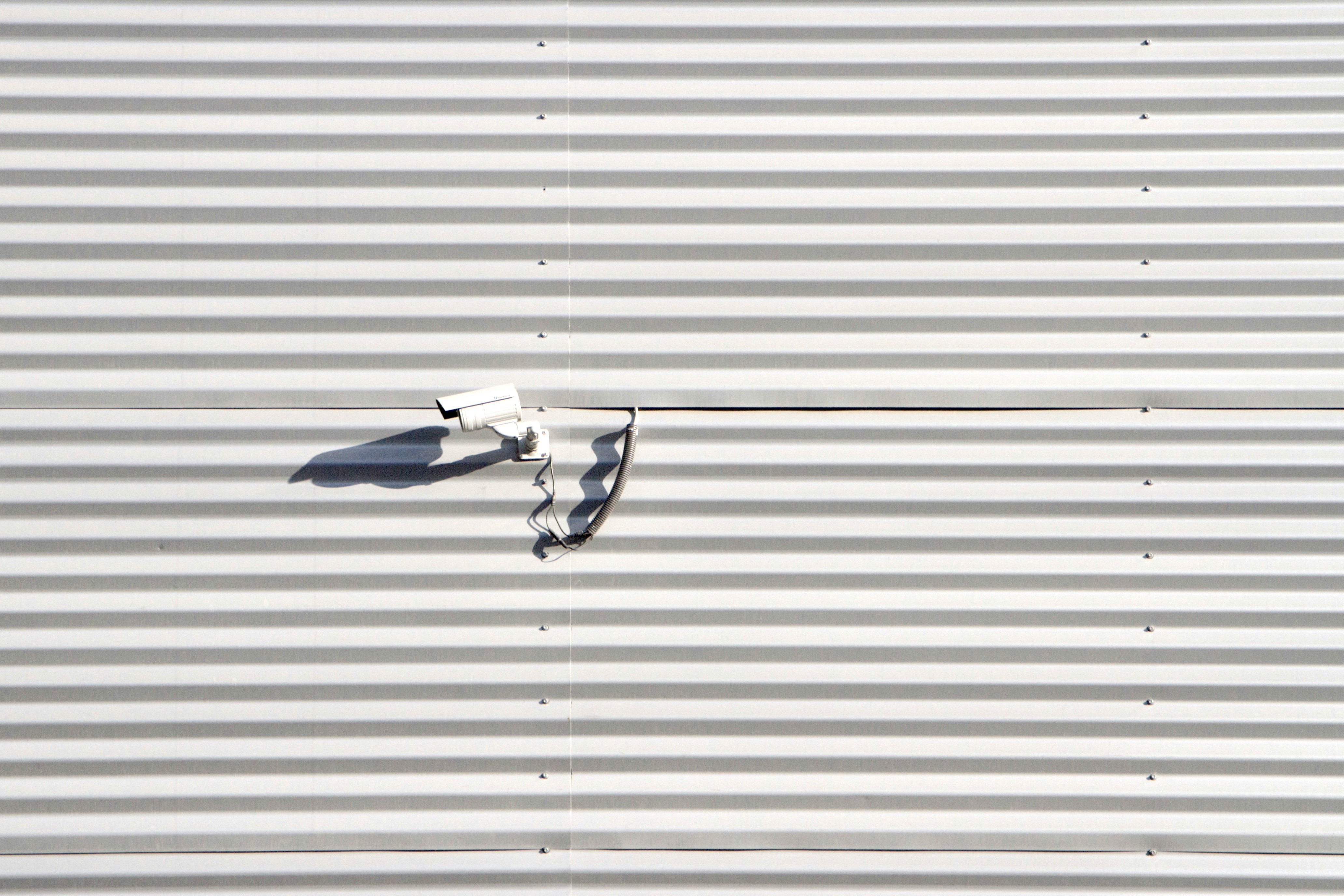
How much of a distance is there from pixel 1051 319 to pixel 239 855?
3.67 m

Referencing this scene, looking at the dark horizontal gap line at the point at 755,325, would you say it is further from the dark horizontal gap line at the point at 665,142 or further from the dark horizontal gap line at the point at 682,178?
Answer: the dark horizontal gap line at the point at 665,142

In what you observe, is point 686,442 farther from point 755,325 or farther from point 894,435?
point 894,435

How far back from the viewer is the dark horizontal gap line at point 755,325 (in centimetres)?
341

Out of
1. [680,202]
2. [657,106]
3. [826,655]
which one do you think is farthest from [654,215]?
[826,655]

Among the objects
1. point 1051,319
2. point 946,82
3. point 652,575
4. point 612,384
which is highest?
point 946,82

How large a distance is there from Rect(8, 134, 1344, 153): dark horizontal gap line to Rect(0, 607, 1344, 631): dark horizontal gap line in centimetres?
175

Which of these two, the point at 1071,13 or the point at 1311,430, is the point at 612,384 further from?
the point at 1311,430

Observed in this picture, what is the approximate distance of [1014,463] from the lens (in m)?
3.42

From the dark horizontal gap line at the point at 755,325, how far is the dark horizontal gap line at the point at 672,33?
1055mm

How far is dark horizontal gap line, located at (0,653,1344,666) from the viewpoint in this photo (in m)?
3.41

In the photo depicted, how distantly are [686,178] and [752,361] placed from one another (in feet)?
2.42

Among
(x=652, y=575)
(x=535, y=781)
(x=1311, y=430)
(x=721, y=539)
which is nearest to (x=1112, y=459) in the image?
(x=1311, y=430)

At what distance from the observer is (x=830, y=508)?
11.2 ft

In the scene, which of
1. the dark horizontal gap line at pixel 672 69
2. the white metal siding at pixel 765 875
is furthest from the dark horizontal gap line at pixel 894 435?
the white metal siding at pixel 765 875
